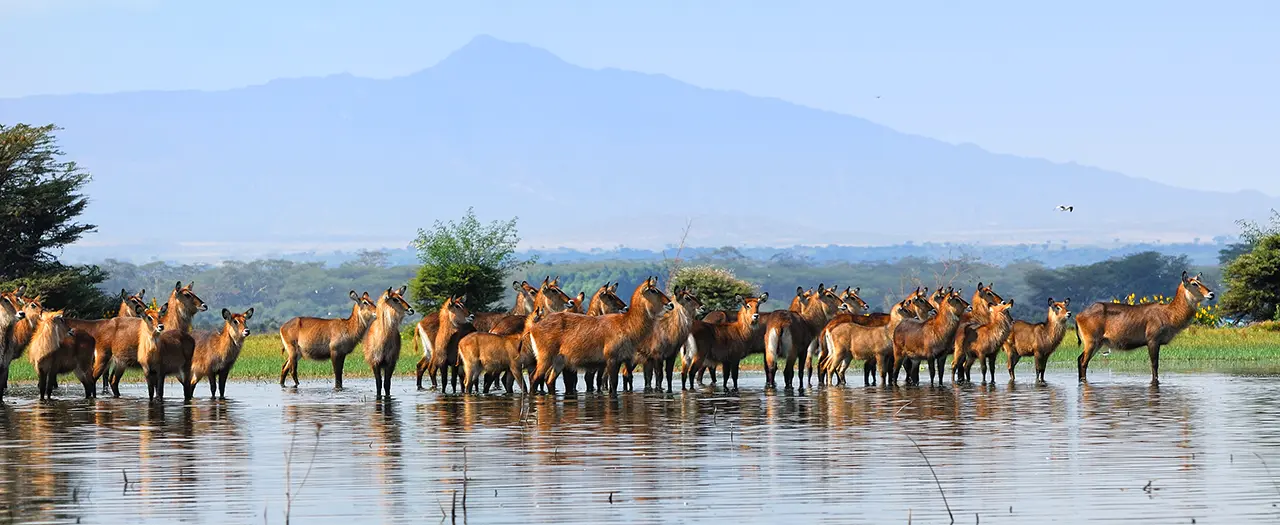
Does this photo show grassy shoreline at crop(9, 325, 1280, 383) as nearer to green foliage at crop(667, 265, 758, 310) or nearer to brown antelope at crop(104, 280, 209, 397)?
brown antelope at crop(104, 280, 209, 397)

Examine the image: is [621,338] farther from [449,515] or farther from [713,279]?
[713,279]

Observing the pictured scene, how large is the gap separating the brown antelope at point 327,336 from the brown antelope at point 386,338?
7.60 ft

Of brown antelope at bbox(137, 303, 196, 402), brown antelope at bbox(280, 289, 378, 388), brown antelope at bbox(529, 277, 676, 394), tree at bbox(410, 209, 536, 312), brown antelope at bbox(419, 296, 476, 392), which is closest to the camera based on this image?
brown antelope at bbox(529, 277, 676, 394)

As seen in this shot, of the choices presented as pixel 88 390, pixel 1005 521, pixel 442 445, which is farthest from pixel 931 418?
pixel 88 390

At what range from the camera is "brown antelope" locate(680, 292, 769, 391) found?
2958cm

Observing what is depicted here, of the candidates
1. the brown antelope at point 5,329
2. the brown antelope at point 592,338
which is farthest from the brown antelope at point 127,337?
the brown antelope at point 592,338

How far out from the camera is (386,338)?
28.3 meters

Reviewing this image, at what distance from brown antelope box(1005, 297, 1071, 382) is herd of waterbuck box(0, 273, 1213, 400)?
0.03m

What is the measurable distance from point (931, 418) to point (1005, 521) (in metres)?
8.62

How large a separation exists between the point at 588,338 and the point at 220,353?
210 inches

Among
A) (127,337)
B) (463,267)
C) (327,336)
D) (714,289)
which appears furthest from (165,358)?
(463,267)

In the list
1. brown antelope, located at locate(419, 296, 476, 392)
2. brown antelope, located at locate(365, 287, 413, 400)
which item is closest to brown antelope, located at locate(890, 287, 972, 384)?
brown antelope, located at locate(419, 296, 476, 392)

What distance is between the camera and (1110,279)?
15212 centimetres

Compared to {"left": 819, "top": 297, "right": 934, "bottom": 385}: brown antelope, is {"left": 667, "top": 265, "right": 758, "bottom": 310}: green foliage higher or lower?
higher
